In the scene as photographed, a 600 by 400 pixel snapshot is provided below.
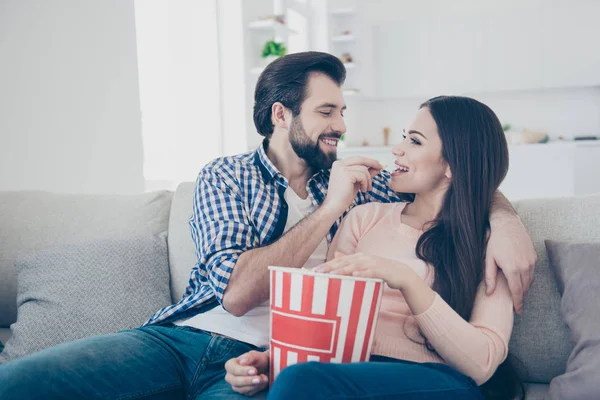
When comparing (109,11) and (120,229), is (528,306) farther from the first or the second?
(109,11)

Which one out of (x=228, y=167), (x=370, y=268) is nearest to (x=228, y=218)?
(x=228, y=167)

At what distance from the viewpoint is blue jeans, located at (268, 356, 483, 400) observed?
93 centimetres

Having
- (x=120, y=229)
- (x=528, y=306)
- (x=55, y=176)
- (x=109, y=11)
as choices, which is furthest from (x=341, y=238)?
(x=109, y=11)

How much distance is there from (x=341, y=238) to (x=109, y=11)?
2849 millimetres

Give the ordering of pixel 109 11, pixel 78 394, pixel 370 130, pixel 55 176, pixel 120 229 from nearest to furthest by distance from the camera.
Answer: pixel 78 394
pixel 120 229
pixel 55 176
pixel 109 11
pixel 370 130

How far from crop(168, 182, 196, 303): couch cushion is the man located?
266 mm

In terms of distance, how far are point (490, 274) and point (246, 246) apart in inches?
21.8

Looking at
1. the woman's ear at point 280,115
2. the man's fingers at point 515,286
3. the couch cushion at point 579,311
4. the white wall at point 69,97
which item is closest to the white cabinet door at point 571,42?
the white wall at point 69,97

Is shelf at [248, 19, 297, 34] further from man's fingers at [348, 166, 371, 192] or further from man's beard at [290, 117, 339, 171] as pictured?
man's fingers at [348, 166, 371, 192]

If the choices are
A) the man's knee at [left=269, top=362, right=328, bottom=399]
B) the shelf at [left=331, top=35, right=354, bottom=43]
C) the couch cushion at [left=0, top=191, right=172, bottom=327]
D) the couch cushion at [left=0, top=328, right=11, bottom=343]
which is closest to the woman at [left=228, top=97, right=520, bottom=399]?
the man's knee at [left=269, top=362, right=328, bottom=399]

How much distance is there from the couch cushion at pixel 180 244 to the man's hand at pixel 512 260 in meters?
0.89

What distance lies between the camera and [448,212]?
1497 millimetres

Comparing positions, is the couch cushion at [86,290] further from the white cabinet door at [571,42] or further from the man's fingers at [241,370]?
the white cabinet door at [571,42]

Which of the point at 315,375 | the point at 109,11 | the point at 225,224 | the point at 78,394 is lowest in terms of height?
the point at 78,394
